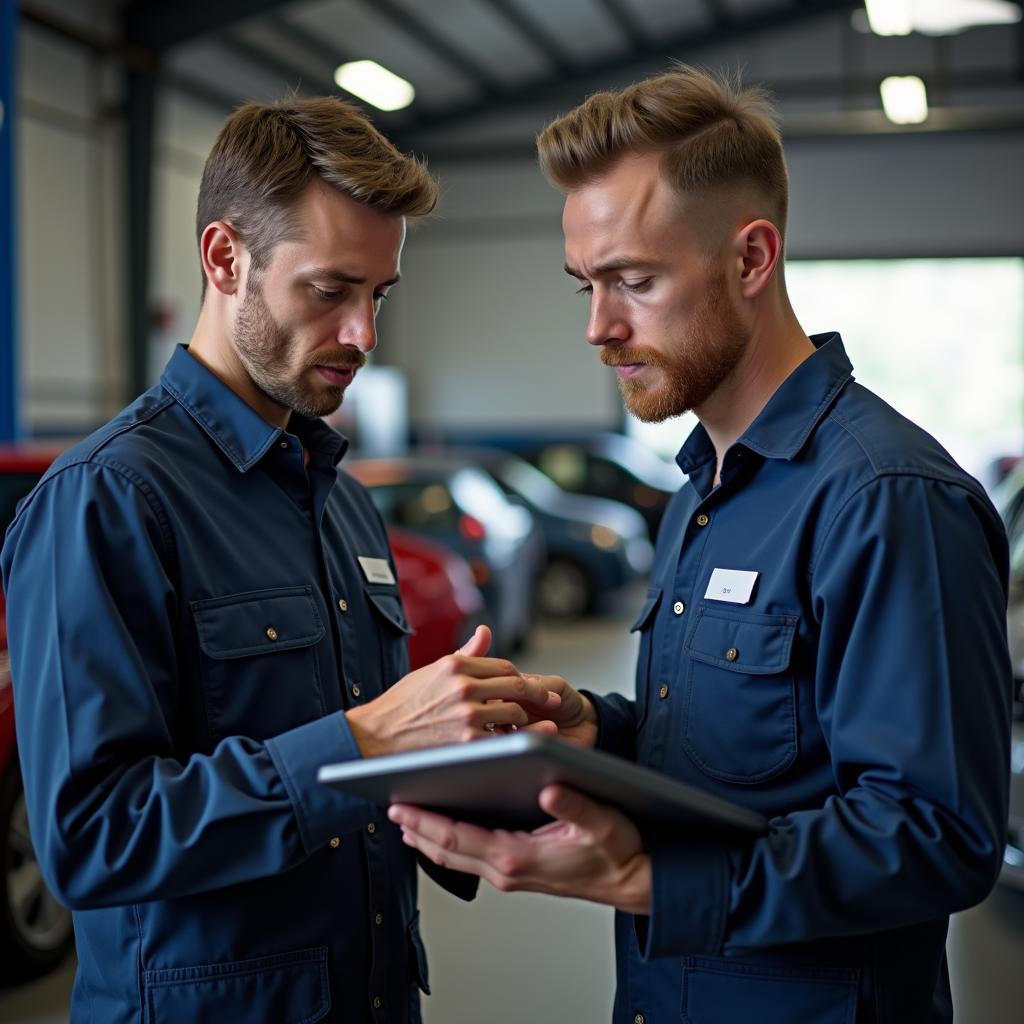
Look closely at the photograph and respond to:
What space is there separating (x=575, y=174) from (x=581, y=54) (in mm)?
15666

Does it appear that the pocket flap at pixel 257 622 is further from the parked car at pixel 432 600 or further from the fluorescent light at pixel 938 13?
the fluorescent light at pixel 938 13

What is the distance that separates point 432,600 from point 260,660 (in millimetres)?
4262

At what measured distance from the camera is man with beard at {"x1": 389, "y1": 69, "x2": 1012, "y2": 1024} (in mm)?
1399

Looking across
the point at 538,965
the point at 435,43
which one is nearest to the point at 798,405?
the point at 538,965

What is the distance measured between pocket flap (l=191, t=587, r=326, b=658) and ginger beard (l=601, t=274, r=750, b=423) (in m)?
0.60

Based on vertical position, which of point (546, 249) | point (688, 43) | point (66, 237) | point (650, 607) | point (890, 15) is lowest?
point (650, 607)

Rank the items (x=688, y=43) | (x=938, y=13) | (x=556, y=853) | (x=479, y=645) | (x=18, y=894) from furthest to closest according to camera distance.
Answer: (x=688, y=43)
(x=938, y=13)
(x=18, y=894)
(x=479, y=645)
(x=556, y=853)

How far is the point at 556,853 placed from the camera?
1365 millimetres

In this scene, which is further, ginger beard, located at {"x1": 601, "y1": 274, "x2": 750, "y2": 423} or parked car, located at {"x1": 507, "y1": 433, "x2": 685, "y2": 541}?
parked car, located at {"x1": 507, "y1": 433, "x2": 685, "y2": 541}

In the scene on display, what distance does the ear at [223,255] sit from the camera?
1931 millimetres

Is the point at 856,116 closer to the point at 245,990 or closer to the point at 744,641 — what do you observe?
the point at 744,641

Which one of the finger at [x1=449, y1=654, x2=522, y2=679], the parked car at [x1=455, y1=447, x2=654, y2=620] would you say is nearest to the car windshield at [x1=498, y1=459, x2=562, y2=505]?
the parked car at [x1=455, y1=447, x2=654, y2=620]

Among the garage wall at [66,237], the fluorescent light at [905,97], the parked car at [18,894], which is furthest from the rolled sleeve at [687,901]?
the fluorescent light at [905,97]

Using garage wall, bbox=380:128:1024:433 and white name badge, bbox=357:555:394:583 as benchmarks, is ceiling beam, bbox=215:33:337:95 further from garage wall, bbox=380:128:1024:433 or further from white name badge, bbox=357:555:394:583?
white name badge, bbox=357:555:394:583
